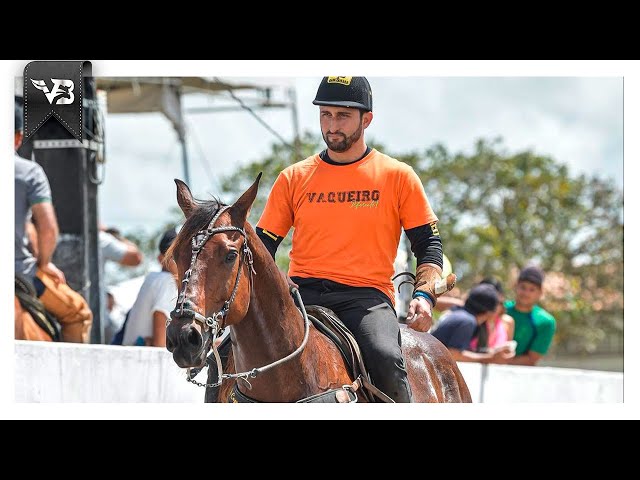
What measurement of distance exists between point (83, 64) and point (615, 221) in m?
19.6

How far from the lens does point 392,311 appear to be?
5711mm

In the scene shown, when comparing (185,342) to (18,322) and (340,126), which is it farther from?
(18,322)

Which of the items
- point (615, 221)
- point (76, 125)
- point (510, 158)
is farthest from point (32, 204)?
point (615, 221)

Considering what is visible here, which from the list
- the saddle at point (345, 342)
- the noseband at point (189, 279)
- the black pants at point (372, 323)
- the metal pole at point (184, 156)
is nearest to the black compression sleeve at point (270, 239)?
the black pants at point (372, 323)

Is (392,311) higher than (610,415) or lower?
higher

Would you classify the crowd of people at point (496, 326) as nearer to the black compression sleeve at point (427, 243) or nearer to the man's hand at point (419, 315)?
the black compression sleeve at point (427, 243)

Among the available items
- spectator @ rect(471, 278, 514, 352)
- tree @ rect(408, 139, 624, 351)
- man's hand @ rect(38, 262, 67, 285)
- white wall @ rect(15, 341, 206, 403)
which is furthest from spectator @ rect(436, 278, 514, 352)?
tree @ rect(408, 139, 624, 351)

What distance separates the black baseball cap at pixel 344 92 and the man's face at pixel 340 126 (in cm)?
5

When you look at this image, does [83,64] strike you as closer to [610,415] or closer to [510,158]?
[610,415]

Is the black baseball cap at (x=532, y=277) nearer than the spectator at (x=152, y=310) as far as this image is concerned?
No

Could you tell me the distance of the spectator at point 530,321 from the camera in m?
10.7

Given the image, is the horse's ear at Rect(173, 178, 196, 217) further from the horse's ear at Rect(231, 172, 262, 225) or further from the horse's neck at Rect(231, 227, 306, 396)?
the horse's neck at Rect(231, 227, 306, 396)

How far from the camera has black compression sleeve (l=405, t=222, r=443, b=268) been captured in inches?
224

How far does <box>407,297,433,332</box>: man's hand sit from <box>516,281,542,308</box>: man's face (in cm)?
540
